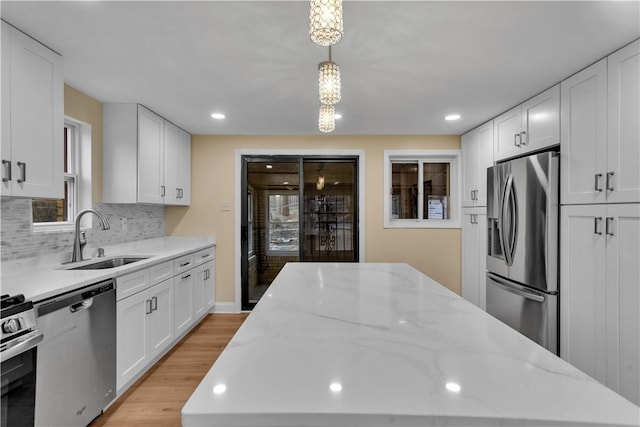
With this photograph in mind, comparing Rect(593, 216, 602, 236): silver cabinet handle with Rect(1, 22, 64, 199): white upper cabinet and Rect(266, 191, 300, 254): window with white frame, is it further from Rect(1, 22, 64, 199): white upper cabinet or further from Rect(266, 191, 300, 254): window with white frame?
Rect(1, 22, 64, 199): white upper cabinet

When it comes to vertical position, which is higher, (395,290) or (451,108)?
(451,108)

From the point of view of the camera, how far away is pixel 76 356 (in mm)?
1680

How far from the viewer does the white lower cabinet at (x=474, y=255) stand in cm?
339

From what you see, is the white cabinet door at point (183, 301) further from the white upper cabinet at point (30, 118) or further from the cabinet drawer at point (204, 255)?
the white upper cabinet at point (30, 118)

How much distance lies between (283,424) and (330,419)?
85 mm

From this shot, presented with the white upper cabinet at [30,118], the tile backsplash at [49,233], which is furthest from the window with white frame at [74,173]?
the white upper cabinet at [30,118]

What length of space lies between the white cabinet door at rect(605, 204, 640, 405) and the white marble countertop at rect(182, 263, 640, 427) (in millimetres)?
1413

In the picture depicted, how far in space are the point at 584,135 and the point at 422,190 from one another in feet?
6.65

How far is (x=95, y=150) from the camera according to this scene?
275 cm

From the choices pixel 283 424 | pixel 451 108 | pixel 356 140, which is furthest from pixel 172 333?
pixel 451 108

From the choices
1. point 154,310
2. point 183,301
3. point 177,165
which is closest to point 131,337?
point 154,310

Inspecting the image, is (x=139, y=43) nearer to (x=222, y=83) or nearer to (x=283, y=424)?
(x=222, y=83)

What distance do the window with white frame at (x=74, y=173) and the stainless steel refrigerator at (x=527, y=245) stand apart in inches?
144

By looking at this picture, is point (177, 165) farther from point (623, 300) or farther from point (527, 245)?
point (623, 300)
